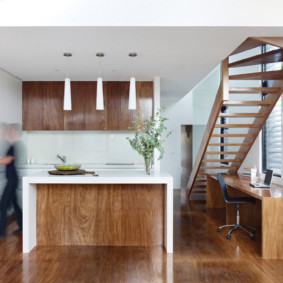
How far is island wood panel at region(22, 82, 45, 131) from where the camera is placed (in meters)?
6.17

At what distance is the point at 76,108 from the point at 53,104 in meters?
0.47

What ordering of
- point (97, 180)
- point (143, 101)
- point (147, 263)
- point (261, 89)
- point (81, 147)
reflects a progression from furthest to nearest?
point (81, 147) < point (143, 101) < point (261, 89) < point (97, 180) < point (147, 263)

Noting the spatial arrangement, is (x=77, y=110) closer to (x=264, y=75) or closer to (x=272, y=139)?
(x=264, y=75)

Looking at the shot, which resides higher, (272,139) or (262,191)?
(272,139)

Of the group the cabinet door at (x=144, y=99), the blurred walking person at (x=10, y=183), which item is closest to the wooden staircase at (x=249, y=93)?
the cabinet door at (x=144, y=99)

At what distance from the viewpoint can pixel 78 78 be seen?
5879mm

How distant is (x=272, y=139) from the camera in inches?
211

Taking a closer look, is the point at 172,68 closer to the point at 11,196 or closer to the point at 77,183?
the point at 77,183

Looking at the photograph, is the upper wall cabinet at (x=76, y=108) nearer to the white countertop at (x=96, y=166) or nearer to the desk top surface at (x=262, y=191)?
the white countertop at (x=96, y=166)

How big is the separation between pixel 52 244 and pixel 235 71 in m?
5.52

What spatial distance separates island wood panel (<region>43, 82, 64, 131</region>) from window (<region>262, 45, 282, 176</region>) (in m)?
3.87

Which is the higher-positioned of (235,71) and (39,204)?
(235,71)

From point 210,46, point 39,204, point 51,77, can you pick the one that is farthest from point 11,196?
point 210,46

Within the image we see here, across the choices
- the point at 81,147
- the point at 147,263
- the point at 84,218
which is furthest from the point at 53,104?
the point at 147,263
